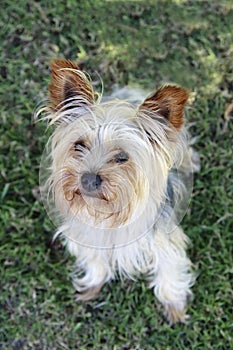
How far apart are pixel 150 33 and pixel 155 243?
141 cm

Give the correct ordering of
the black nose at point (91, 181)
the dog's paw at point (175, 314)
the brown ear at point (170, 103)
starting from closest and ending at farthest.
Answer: the brown ear at point (170, 103)
the black nose at point (91, 181)
the dog's paw at point (175, 314)

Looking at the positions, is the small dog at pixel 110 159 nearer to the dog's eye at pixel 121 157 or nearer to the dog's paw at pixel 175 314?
the dog's eye at pixel 121 157

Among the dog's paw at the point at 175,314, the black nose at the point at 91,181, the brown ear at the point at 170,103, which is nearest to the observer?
the brown ear at the point at 170,103

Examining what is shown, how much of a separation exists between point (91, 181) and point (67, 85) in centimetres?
37

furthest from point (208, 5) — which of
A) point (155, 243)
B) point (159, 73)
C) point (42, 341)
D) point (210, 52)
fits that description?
point (42, 341)

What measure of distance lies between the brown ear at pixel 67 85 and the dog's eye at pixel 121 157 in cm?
24

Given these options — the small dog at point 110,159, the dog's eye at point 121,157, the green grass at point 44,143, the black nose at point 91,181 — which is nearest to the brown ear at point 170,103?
the small dog at point 110,159

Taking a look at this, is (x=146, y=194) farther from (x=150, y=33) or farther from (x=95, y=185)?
(x=150, y=33)

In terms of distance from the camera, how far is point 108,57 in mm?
3381

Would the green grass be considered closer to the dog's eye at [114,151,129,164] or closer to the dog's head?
the dog's head

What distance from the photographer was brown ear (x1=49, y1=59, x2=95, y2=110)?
2.01 meters

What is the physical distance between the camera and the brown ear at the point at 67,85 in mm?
2014

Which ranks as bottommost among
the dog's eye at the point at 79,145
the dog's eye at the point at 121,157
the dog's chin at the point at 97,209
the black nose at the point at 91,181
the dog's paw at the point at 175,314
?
the dog's paw at the point at 175,314

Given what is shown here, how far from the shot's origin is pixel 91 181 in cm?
205
